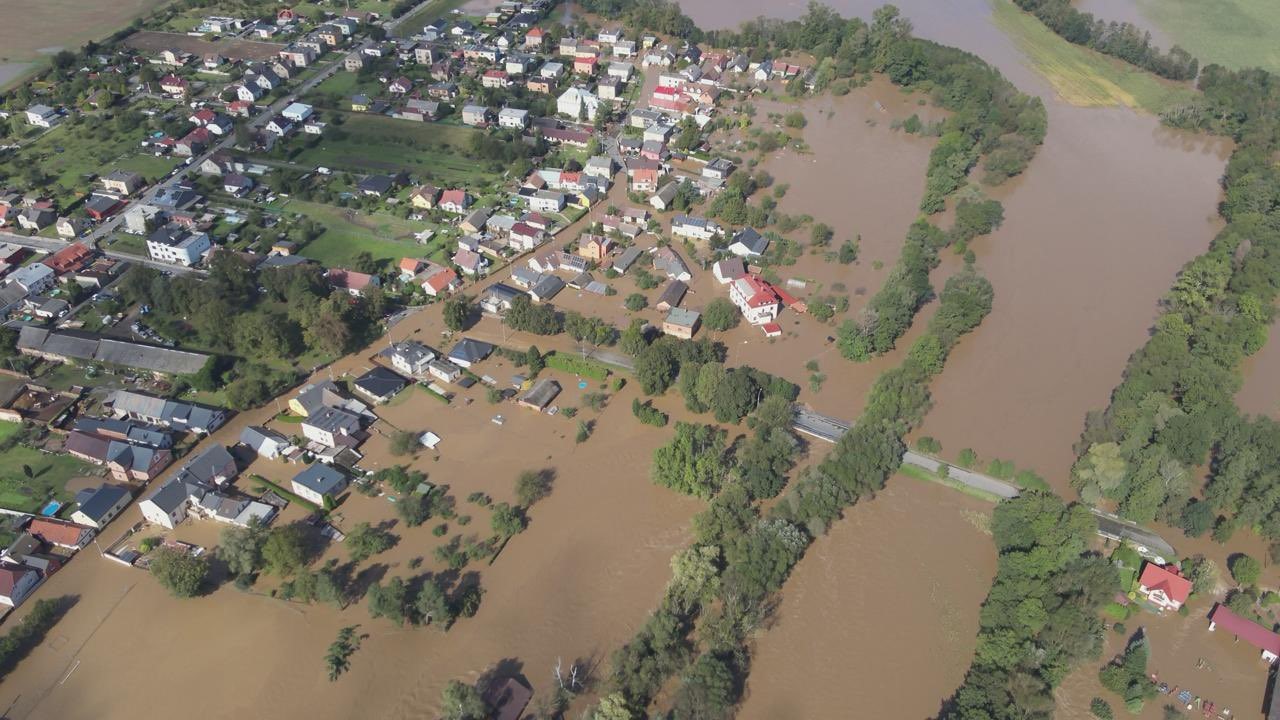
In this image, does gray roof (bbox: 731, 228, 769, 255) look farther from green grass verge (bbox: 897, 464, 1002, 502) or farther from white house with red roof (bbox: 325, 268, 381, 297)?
white house with red roof (bbox: 325, 268, 381, 297)

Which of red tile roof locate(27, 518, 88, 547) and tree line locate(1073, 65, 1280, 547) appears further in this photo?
tree line locate(1073, 65, 1280, 547)

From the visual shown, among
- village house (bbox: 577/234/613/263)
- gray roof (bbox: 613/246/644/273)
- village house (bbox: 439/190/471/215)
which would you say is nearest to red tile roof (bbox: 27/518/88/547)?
village house (bbox: 439/190/471/215)

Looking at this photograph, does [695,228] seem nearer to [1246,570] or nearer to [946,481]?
[946,481]

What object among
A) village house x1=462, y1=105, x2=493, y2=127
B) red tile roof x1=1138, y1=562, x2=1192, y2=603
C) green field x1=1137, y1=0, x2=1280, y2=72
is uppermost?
green field x1=1137, y1=0, x2=1280, y2=72

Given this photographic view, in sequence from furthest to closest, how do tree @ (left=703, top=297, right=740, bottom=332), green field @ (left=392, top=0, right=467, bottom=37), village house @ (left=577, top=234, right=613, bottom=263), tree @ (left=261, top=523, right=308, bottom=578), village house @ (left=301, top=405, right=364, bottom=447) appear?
green field @ (left=392, top=0, right=467, bottom=37) < village house @ (left=577, top=234, right=613, bottom=263) < tree @ (left=703, top=297, right=740, bottom=332) < village house @ (left=301, top=405, right=364, bottom=447) < tree @ (left=261, top=523, right=308, bottom=578)

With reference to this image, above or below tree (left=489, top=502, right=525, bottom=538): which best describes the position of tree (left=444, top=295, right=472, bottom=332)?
above

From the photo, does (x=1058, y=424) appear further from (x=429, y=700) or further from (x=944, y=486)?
(x=429, y=700)
